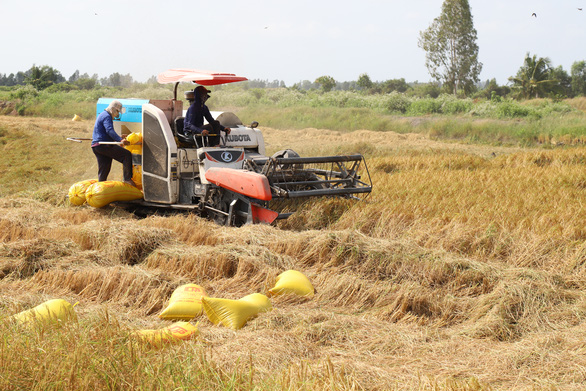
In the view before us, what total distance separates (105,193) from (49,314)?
14.8 ft

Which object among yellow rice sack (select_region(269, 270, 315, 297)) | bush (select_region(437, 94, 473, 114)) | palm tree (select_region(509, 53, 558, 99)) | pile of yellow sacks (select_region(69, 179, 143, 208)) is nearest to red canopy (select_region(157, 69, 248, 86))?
pile of yellow sacks (select_region(69, 179, 143, 208))

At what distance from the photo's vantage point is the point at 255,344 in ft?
10.9

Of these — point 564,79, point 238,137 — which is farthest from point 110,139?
point 564,79

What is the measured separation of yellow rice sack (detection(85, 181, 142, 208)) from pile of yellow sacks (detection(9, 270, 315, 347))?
3746 millimetres

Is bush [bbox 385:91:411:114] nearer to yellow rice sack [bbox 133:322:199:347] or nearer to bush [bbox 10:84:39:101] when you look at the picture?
bush [bbox 10:84:39:101]

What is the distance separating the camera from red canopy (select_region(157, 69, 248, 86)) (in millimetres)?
7465

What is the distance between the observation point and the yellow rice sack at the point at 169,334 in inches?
128

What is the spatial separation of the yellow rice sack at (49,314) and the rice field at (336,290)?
7 centimetres

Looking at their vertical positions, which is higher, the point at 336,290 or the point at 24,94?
the point at 24,94

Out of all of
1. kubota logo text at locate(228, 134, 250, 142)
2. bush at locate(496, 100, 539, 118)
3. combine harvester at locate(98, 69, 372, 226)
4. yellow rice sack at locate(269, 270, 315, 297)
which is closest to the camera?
yellow rice sack at locate(269, 270, 315, 297)

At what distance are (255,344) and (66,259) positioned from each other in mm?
2712

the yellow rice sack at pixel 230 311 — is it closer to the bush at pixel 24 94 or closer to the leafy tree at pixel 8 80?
the bush at pixel 24 94

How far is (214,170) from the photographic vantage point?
23.0 feet

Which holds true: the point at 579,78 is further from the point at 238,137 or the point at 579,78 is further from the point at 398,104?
the point at 238,137
